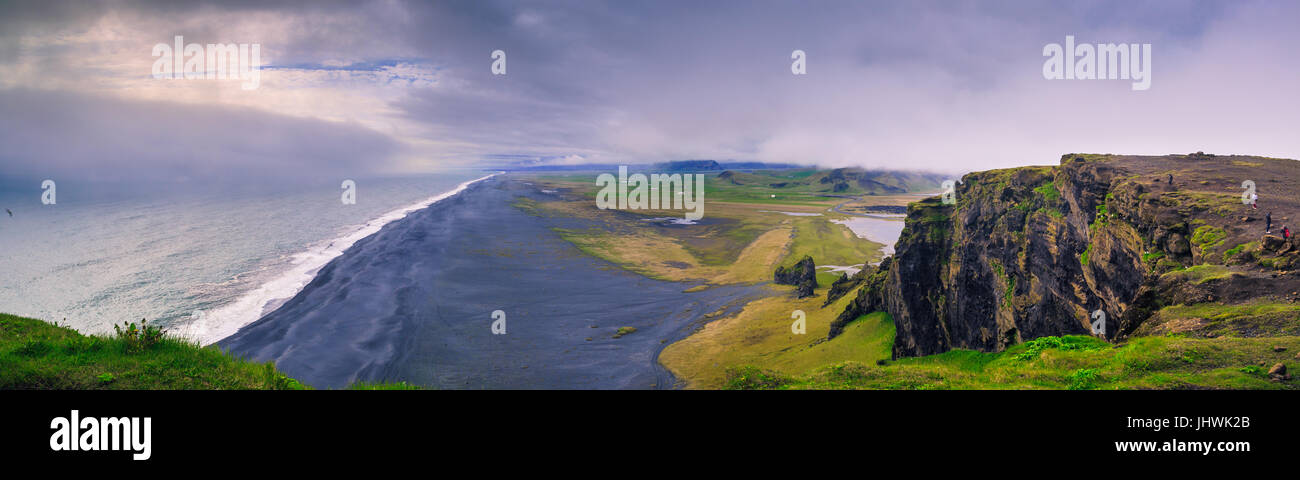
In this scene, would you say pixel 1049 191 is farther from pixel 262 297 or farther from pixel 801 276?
pixel 262 297

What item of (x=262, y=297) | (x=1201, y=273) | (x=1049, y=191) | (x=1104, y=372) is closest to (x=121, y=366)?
(x=1104, y=372)

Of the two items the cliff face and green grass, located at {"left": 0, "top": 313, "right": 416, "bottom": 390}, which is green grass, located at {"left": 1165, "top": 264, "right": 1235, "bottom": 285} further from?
green grass, located at {"left": 0, "top": 313, "right": 416, "bottom": 390}

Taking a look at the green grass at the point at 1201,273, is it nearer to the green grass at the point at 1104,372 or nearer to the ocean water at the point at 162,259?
the green grass at the point at 1104,372

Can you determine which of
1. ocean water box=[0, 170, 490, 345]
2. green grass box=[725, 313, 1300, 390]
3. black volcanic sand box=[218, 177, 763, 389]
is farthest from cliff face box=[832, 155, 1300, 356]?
ocean water box=[0, 170, 490, 345]
